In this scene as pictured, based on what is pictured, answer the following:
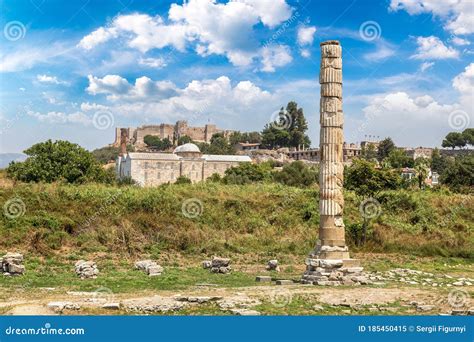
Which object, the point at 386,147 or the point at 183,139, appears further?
the point at 183,139

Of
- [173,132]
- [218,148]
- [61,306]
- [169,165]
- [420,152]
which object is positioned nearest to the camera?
[61,306]

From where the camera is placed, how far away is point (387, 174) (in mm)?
30172

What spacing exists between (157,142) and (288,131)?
110 ft

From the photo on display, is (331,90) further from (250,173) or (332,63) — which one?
(250,173)

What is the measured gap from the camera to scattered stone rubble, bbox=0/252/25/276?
18.0 meters

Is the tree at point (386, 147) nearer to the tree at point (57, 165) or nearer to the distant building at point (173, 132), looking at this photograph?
the distant building at point (173, 132)

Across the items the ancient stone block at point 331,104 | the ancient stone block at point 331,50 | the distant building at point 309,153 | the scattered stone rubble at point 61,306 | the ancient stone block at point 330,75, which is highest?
the distant building at point 309,153

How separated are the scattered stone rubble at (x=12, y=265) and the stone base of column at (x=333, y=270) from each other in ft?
28.0

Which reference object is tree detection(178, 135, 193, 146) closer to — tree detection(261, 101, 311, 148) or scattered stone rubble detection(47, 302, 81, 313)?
tree detection(261, 101, 311, 148)

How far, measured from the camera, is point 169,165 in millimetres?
76812

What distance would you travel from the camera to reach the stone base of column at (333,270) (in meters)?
16.7

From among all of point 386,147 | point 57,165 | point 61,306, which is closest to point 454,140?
point 386,147

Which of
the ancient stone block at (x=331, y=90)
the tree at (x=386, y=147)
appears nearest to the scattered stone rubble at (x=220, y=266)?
the ancient stone block at (x=331, y=90)

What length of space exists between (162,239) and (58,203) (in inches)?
210
